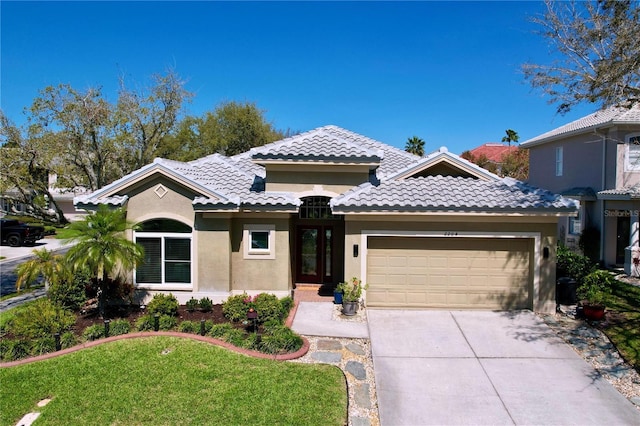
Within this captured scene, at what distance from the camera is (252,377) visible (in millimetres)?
7809

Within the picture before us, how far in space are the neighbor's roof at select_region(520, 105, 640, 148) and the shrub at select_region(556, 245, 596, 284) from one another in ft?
18.5

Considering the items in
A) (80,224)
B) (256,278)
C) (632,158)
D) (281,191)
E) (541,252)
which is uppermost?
(632,158)

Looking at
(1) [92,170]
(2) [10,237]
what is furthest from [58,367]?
(2) [10,237]

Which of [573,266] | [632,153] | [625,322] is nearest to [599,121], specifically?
[632,153]

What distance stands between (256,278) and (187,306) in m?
2.36

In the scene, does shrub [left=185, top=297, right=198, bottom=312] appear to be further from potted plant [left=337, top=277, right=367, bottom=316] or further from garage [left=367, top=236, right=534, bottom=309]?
garage [left=367, top=236, right=534, bottom=309]

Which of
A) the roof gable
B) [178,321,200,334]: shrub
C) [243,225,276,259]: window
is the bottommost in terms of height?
[178,321,200,334]: shrub

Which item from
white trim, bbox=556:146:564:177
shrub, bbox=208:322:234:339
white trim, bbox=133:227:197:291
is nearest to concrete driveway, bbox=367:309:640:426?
shrub, bbox=208:322:234:339

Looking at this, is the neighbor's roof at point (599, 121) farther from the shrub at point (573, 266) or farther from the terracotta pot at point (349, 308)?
the terracotta pot at point (349, 308)

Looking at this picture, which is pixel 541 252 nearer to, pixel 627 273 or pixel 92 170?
pixel 627 273

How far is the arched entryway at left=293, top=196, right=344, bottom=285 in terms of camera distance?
14.9 meters

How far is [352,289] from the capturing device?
12117mm

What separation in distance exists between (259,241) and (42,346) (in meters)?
6.43

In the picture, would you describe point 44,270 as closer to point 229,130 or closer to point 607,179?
point 607,179
